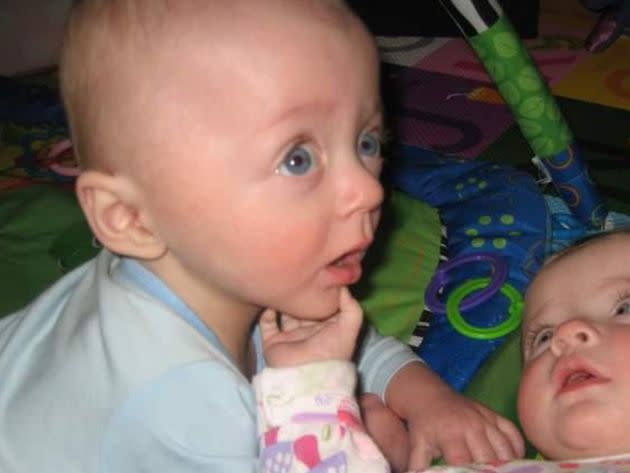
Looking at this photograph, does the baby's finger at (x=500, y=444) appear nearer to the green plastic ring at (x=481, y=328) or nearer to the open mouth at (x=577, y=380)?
the open mouth at (x=577, y=380)

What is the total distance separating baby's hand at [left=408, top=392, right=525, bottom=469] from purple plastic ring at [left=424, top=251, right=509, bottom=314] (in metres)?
0.22

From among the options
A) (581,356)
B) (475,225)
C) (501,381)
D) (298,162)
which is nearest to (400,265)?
(475,225)

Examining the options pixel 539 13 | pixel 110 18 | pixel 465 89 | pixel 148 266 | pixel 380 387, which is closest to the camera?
pixel 110 18

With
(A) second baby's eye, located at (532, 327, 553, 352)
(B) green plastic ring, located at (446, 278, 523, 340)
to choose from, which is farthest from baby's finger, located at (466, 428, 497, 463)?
(B) green plastic ring, located at (446, 278, 523, 340)

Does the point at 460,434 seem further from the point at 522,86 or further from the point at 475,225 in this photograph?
the point at 522,86

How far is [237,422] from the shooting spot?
72cm

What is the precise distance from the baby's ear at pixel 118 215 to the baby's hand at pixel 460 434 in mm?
351

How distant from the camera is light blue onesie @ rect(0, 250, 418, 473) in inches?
27.7

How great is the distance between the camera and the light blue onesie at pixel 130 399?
0.70m

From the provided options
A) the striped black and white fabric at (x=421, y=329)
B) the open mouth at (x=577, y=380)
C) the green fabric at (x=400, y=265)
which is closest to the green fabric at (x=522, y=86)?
the green fabric at (x=400, y=265)

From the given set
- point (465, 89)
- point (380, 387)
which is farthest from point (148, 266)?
point (465, 89)

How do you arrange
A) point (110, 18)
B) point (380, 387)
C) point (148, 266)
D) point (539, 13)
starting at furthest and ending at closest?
point (539, 13)
point (380, 387)
point (148, 266)
point (110, 18)

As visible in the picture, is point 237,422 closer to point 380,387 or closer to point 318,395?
point 318,395

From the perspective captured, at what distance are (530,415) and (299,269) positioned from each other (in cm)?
28
